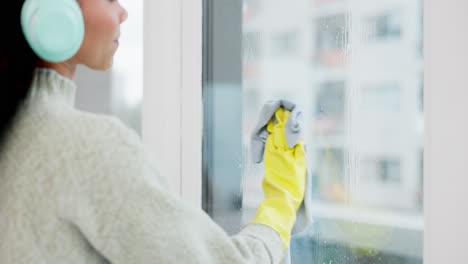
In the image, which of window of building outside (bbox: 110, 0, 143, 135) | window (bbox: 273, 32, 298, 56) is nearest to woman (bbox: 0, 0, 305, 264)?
window (bbox: 273, 32, 298, 56)

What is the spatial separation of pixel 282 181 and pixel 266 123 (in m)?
0.13

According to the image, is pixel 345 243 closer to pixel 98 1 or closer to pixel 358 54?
pixel 358 54

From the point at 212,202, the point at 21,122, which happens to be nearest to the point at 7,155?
the point at 21,122

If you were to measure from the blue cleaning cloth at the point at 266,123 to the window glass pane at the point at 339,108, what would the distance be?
13 centimetres

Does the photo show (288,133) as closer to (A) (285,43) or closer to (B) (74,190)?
(A) (285,43)

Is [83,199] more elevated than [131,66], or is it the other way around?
[131,66]

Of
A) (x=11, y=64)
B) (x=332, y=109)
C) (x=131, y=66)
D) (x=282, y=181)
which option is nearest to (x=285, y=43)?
(x=332, y=109)

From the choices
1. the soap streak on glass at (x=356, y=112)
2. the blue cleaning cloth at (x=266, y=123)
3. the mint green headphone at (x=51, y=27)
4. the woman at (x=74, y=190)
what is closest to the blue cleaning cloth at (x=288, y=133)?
Result: the blue cleaning cloth at (x=266, y=123)

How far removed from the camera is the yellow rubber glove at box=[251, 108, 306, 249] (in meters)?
0.83

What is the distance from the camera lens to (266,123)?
3.13ft

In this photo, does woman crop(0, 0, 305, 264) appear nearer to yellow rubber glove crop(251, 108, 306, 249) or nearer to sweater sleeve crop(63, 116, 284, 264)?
sweater sleeve crop(63, 116, 284, 264)

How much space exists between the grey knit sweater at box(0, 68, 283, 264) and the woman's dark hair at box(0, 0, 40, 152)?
0.07 ft

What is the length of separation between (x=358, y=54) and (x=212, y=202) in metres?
0.60

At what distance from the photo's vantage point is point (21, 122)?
23.6 inches
